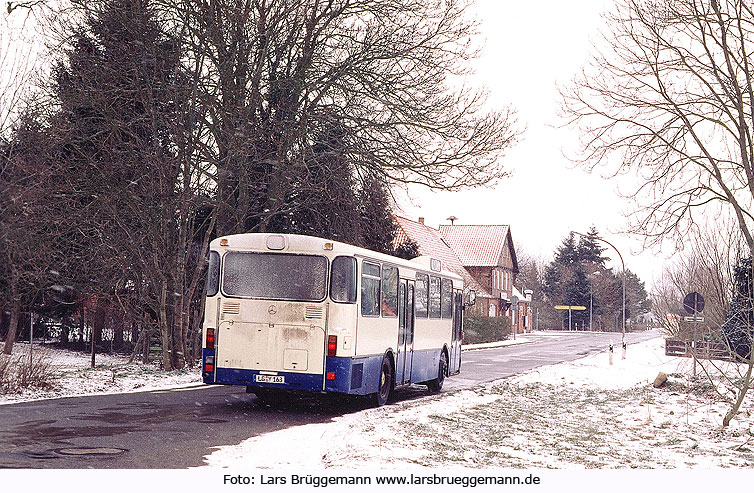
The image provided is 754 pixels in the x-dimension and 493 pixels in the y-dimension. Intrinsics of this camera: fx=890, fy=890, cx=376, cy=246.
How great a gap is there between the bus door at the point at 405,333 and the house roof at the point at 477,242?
6407 cm

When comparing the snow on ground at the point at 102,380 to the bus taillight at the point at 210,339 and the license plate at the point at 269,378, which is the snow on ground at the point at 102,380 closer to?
the bus taillight at the point at 210,339

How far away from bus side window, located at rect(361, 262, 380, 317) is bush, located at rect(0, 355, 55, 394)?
6652mm

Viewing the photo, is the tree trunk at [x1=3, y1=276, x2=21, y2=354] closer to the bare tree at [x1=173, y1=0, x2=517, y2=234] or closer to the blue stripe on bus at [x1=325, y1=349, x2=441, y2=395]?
the bare tree at [x1=173, y1=0, x2=517, y2=234]

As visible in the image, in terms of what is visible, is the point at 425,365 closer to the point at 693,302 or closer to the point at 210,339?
the point at 210,339

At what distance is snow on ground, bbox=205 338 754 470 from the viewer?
10.1m

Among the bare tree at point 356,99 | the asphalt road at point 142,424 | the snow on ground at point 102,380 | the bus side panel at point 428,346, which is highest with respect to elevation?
the bare tree at point 356,99

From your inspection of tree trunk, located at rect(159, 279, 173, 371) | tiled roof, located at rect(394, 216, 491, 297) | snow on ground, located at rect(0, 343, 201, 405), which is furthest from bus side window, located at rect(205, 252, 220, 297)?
tiled roof, located at rect(394, 216, 491, 297)

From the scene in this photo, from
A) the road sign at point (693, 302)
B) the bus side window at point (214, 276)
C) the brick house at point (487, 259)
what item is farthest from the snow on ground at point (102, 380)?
the brick house at point (487, 259)

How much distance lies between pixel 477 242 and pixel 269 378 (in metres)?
71.7

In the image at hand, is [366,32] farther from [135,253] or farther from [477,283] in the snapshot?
[477,283]

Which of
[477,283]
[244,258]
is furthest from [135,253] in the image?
[477,283]

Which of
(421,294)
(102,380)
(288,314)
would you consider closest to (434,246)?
(421,294)

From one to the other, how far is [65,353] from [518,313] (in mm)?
67365

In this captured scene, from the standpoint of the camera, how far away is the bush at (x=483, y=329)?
2253 inches
